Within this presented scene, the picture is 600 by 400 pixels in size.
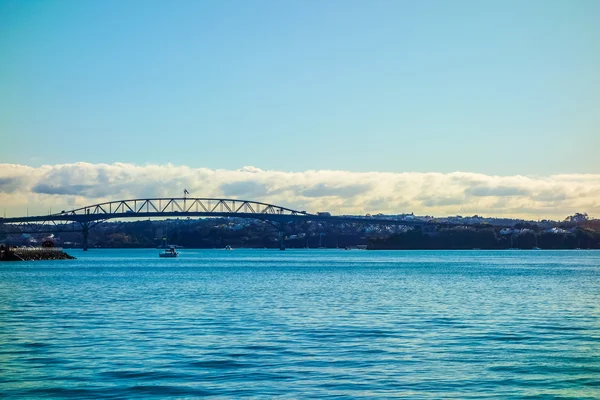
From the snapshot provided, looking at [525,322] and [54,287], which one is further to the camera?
→ [54,287]

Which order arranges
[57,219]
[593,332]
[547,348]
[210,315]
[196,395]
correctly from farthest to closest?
1. [57,219]
2. [210,315]
3. [593,332]
4. [547,348]
5. [196,395]

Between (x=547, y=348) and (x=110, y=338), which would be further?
(x=110, y=338)

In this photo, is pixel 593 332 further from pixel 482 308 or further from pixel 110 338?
pixel 110 338

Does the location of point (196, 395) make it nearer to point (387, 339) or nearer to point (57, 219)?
point (387, 339)

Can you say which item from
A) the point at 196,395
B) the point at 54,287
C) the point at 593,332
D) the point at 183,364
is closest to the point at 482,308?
the point at 593,332

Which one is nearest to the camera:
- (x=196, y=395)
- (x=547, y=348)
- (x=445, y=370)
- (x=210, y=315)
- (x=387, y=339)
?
(x=196, y=395)

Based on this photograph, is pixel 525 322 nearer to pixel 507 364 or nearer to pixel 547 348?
pixel 547 348

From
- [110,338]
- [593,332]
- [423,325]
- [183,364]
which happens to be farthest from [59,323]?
[593,332]

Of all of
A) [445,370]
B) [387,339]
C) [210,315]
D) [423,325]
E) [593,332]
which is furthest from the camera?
[210,315]

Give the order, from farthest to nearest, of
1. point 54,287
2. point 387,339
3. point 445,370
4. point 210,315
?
point 54,287 < point 210,315 < point 387,339 < point 445,370
